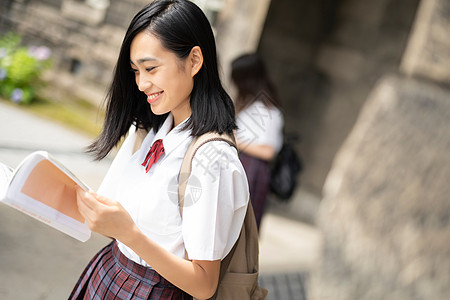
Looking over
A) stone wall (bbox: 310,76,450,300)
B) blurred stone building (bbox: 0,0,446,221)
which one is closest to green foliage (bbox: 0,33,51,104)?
blurred stone building (bbox: 0,0,446,221)

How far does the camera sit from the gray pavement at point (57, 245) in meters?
2.89

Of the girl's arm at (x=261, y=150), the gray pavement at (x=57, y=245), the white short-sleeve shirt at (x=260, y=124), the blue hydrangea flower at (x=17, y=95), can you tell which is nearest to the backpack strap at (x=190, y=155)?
the gray pavement at (x=57, y=245)

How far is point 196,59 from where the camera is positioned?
1422 mm

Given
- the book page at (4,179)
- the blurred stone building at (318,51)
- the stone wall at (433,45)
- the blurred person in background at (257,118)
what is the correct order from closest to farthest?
the book page at (4,179), the stone wall at (433,45), the blurred person in background at (257,118), the blurred stone building at (318,51)

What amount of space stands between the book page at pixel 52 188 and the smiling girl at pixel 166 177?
0.08 metres

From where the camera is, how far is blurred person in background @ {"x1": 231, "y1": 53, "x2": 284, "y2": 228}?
3.14 m

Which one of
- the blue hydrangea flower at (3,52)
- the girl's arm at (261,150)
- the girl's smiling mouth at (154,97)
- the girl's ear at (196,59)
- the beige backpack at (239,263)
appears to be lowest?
the blue hydrangea flower at (3,52)

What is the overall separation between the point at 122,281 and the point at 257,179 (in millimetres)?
2067

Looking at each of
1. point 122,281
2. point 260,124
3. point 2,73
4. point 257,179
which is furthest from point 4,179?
point 2,73

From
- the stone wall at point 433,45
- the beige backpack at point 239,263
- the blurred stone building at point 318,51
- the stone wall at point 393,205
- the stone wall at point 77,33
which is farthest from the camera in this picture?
the stone wall at point 77,33

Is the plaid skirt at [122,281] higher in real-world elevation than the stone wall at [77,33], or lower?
higher

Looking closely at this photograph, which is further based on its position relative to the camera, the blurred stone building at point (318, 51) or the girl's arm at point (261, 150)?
the blurred stone building at point (318, 51)

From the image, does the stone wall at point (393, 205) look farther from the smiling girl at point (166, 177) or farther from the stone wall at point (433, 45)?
the smiling girl at point (166, 177)

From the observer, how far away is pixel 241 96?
338 centimetres
